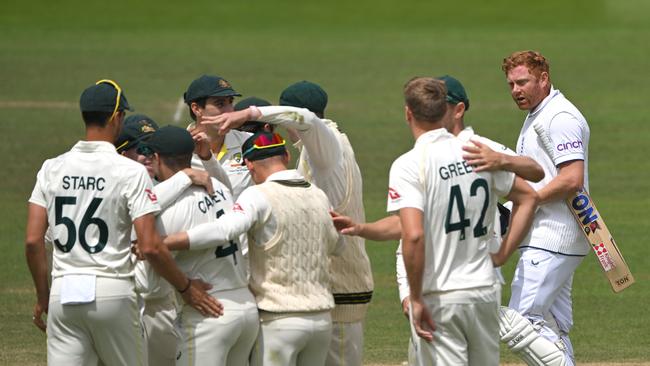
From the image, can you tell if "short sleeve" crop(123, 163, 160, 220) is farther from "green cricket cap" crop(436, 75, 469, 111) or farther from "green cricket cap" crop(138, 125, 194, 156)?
"green cricket cap" crop(436, 75, 469, 111)

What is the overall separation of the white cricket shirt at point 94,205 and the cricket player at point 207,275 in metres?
0.27

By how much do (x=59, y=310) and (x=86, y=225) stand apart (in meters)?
0.51

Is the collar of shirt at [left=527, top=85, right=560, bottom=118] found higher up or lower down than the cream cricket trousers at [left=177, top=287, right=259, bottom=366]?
higher up

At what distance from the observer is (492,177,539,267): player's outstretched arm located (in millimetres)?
7516

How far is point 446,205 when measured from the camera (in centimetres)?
706

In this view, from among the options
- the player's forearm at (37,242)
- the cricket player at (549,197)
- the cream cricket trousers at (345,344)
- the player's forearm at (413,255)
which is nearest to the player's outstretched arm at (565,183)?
the cricket player at (549,197)

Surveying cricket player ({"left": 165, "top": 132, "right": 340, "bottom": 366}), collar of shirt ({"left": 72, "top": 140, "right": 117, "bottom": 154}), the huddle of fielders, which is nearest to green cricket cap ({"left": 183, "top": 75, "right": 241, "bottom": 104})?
the huddle of fielders

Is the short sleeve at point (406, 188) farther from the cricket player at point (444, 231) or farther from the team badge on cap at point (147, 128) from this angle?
the team badge on cap at point (147, 128)

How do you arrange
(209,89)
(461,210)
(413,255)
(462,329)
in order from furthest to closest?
(209,89)
(462,329)
(461,210)
(413,255)

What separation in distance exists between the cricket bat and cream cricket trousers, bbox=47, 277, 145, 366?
316 centimetres

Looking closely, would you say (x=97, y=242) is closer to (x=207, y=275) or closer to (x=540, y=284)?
(x=207, y=275)

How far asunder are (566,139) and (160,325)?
3.02 m

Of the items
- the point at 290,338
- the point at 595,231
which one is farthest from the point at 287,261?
the point at 595,231

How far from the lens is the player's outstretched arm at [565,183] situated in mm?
8586
